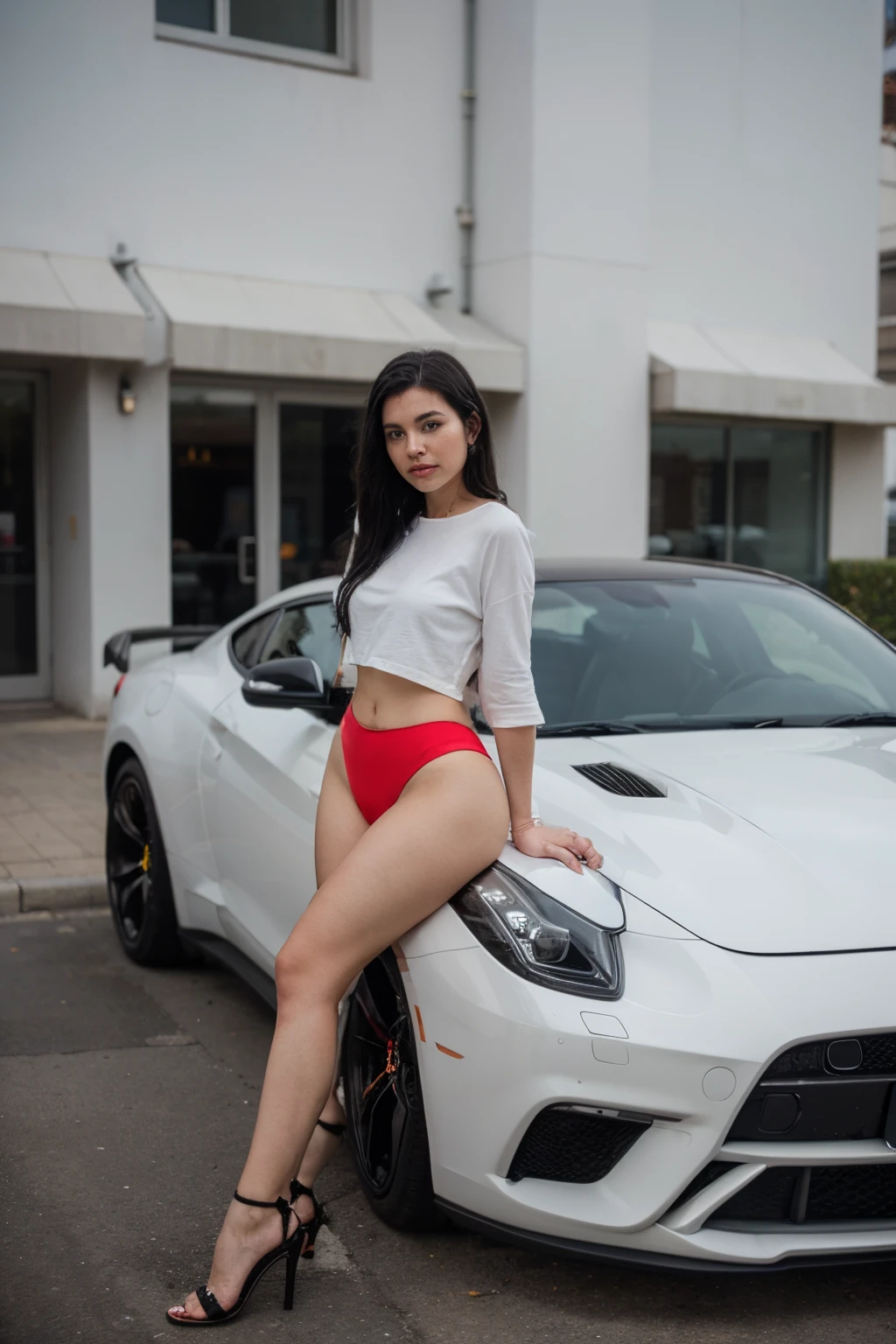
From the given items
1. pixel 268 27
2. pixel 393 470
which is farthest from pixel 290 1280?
pixel 268 27

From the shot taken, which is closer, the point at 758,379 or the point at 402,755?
the point at 402,755

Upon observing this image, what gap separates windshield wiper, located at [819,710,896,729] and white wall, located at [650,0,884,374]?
1034 centimetres

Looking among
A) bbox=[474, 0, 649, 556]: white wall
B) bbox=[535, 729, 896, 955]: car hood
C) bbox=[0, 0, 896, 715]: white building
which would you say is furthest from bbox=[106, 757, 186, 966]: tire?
bbox=[474, 0, 649, 556]: white wall

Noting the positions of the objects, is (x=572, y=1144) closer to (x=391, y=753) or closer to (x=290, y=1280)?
(x=290, y=1280)

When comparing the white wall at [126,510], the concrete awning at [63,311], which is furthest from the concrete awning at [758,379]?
the concrete awning at [63,311]

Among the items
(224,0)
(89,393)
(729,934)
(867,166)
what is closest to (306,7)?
(224,0)

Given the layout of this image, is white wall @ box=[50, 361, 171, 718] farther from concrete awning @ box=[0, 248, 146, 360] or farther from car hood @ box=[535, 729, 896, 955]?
car hood @ box=[535, 729, 896, 955]

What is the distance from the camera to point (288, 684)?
147 inches

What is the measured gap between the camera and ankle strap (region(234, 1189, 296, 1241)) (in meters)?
2.61

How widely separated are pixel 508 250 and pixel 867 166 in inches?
200

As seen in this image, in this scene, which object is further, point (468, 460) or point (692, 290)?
point (692, 290)

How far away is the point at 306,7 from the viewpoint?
11.8m

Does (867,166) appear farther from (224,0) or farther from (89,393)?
(89,393)

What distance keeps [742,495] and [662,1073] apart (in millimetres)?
12291
